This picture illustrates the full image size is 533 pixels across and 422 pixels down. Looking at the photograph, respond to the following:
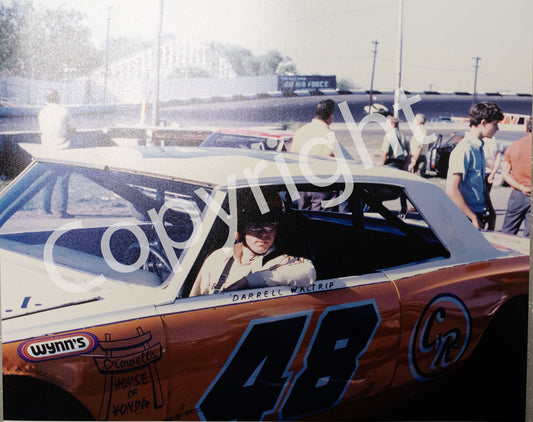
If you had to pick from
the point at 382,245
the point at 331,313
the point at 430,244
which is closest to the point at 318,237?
the point at 382,245

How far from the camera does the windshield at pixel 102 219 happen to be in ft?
6.70

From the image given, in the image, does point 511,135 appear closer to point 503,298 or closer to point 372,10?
point 372,10

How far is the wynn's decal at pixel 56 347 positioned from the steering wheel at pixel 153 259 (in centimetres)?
42

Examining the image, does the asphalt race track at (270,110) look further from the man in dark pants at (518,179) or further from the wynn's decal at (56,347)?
the wynn's decal at (56,347)

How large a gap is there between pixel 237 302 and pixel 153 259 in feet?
1.61

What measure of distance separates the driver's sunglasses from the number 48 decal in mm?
380

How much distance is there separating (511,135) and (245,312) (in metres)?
3.09

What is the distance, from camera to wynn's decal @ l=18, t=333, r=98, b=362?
4.75 feet

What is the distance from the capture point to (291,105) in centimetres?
406

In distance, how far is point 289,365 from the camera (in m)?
1.82

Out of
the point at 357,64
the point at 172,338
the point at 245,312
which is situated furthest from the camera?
the point at 357,64

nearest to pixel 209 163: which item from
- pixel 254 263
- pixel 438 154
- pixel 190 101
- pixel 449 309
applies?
pixel 254 263

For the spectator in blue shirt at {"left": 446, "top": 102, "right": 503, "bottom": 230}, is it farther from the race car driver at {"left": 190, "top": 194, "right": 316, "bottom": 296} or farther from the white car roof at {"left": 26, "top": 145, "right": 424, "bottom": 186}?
the race car driver at {"left": 190, "top": 194, "right": 316, "bottom": 296}

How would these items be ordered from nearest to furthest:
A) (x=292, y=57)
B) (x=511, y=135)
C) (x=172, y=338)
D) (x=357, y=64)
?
1. (x=172, y=338)
2. (x=292, y=57)
3. (x=357, y=64)
4. (x=511, y=135)
